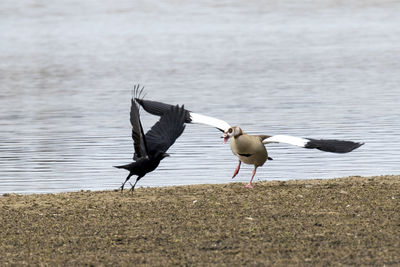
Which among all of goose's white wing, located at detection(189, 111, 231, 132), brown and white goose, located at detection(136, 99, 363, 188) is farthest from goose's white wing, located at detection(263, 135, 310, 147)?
goose's white wing, located at detection(189, 111, 231, 132)

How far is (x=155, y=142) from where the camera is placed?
1045cm

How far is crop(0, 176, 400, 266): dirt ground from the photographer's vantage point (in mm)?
7461

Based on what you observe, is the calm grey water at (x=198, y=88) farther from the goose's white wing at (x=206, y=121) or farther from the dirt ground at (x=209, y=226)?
the dirt ground at (x=209, y=226)

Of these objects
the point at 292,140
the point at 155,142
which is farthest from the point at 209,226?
the point at 292,140

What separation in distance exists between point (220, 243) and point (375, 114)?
37.1ft

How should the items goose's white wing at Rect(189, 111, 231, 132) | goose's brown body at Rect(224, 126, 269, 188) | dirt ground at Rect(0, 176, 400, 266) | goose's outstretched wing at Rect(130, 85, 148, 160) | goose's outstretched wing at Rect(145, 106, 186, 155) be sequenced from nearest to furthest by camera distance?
dirt ground at Rect(0, 176, 400, 266), goose's outstretched wing at Rect(130, 85, 148, 160), goose's outstretched wing at Rect(145, 106, 186, 155), goose's brown body at Rect(224, 126, 269, 188), goose's white wing at Rect(189, 111, 231, 132)

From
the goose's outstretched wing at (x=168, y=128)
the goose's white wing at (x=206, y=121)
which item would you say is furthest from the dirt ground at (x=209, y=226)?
the goose's white wing at (x=206, y=121)

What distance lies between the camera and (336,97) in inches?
866

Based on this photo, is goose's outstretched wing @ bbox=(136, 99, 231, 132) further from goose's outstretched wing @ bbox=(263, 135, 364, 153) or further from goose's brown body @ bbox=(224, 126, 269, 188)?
goose's outstretched wing @ bbox=(263, 135, 364, 153)

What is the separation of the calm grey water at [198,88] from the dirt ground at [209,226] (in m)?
2.05

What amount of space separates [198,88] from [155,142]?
1398cm

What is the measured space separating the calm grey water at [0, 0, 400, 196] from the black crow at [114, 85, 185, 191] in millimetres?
1868

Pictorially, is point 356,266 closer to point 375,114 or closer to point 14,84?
point 375,114

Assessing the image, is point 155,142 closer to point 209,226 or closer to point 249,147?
point 249,147
